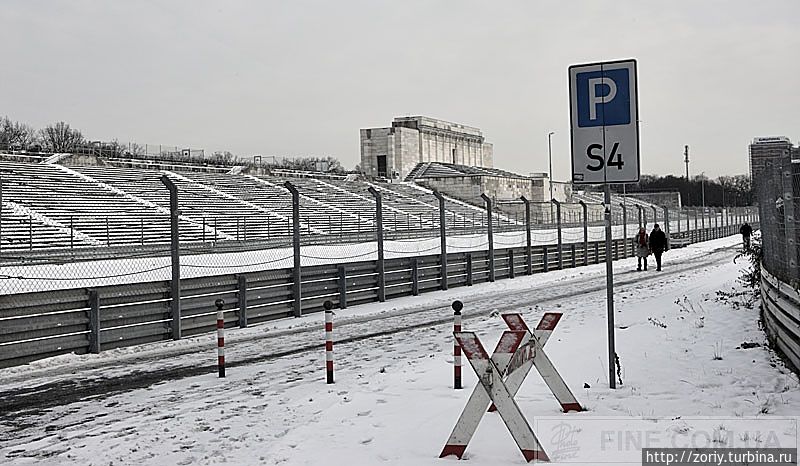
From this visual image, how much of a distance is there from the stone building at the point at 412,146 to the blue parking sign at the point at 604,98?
69227 mm

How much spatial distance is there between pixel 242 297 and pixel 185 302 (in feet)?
5.51

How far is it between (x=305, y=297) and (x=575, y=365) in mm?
10130

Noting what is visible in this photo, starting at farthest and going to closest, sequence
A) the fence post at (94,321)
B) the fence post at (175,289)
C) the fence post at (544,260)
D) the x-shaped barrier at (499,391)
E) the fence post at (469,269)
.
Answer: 1. the fence post at (544,260)
2. the fence post at (469,269)
3. the fence post at (175,289)
4. the fence post at (94,321)
5. the x-shaped barrier at (499,391)

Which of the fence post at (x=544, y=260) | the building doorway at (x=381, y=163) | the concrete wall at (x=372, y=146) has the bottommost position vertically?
the fence post at (x=544, y=260)

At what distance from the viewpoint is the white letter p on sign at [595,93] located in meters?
9.05

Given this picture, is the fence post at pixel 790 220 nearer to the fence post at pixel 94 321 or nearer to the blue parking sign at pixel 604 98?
the blue parking sign at pixel 604 98

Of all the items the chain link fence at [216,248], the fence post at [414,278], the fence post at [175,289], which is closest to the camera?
the chain link fence at [216,248]

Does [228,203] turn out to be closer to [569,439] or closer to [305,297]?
[305,297]

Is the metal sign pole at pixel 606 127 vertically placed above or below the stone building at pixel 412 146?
below

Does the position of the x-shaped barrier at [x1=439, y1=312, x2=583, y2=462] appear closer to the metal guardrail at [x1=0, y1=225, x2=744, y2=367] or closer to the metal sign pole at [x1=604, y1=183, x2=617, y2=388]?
the metal sign pole at [x1=604, y1=183, x2=617, y2=388]

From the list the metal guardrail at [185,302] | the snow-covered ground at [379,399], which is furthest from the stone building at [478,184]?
the snow-covered ground at [379,399]

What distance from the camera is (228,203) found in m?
48.4

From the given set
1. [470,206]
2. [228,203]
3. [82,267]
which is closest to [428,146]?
[470,206]

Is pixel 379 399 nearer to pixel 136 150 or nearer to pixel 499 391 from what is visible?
pixel 499 391
